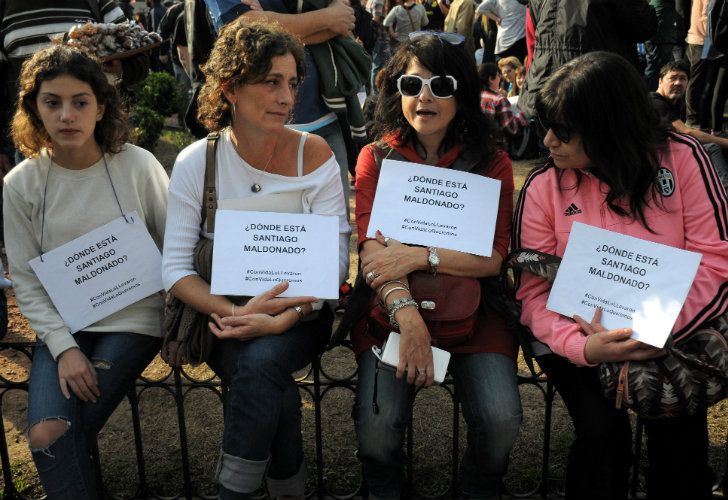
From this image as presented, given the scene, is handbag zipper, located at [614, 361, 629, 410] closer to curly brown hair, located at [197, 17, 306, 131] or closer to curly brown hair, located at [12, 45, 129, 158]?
curly brown hair, located at [197, 17, 306, 131]

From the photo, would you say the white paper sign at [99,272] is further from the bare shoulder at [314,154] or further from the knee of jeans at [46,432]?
the bare shoulder at [314,154]

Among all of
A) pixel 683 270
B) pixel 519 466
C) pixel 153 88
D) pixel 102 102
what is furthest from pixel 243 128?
pixel 153 88

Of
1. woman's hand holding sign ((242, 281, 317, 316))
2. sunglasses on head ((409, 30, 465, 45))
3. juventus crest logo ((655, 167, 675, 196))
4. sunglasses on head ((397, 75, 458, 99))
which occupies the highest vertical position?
sunglasses on head ((409, 30, 465, 45))

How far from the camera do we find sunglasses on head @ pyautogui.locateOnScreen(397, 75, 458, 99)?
2750 mm

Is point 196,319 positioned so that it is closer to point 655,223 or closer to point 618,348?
point 618,348

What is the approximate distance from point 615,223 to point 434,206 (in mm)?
614

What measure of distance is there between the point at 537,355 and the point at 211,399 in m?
1.83

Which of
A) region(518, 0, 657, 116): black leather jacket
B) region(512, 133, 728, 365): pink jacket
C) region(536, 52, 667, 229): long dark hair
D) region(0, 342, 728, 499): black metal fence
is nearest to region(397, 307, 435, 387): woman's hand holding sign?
region(0, 342, 728, 499): black metal fence

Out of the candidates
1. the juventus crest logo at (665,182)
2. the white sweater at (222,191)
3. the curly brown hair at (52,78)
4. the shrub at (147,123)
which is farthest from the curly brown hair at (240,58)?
the shrub at (147,123)

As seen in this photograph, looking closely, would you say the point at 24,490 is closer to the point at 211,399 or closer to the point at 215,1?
the point at 211,399

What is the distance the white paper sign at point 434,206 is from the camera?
266 cm

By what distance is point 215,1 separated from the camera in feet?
11.5

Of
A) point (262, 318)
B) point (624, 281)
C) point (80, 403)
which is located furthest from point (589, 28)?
point (80, 403)

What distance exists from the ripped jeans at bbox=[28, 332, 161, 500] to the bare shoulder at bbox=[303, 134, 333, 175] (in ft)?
2.78
